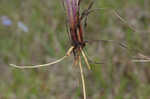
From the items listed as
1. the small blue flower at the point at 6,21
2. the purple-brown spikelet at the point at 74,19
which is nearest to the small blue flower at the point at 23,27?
the small blue flower at the point at 6,21

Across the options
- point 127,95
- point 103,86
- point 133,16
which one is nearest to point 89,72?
point 103,86

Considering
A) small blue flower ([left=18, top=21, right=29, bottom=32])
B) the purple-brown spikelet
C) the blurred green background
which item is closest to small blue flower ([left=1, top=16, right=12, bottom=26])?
the blurred green background

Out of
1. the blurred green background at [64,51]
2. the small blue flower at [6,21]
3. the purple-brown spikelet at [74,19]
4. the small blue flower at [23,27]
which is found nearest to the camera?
the purple-brown spikelet at [74,19]

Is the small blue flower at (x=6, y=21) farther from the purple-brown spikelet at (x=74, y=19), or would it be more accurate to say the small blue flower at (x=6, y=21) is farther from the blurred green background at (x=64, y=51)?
the purple-brown spikelet at (x=74, y=19)

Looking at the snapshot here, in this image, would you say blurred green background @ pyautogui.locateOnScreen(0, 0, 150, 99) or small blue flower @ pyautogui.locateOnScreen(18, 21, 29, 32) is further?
small blue flower @ pyautogui.locateOnScreen(18, 21, 29, 32)

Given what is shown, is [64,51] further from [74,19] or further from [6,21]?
[74,19]

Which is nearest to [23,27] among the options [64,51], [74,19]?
[64,51]

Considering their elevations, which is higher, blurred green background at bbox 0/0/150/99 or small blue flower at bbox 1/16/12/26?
small blue flower at bbox 1/16/12/26

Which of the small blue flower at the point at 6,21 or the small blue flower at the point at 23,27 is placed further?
the small blue flower at the point at 6,21

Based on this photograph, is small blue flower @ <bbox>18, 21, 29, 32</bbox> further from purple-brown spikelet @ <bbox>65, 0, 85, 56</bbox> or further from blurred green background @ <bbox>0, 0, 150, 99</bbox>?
purple-brown spikelet @ <bbox>65, 0, 85, 56</bbox>
